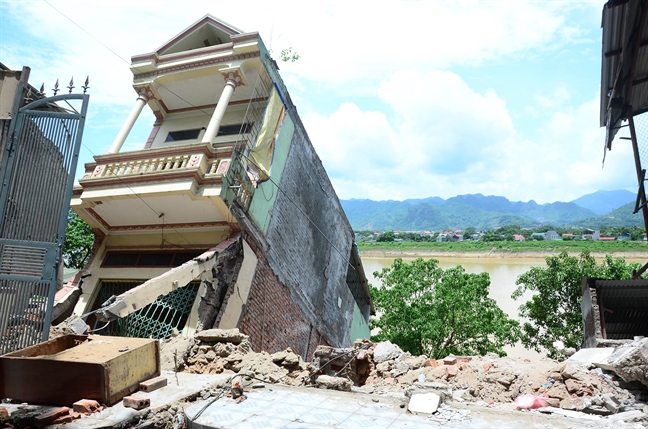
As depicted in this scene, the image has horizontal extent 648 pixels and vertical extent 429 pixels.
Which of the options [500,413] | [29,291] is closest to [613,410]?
[500,413]

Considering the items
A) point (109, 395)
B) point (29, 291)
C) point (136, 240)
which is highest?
point (136, 240)

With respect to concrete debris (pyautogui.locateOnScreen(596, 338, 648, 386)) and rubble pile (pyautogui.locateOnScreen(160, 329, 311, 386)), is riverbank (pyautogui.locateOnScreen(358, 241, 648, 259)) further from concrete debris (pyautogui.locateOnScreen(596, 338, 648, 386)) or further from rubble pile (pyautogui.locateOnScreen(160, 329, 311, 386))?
rubble pile (pyautogui.locateOnScreen(160, 329, 311, 386))

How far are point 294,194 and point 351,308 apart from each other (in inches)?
230

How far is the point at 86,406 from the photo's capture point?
4.17 metres

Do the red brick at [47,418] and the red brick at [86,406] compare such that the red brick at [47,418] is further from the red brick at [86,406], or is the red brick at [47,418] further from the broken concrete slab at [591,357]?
the broken concrete slab at [591,357]

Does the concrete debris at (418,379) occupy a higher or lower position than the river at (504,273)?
higher

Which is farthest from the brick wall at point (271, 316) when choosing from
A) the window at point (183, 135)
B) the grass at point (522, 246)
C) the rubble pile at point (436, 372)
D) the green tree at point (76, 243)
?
the grass at point (522, 246)

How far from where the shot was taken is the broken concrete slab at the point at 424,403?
3916 mm

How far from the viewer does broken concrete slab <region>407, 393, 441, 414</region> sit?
3.92 meters

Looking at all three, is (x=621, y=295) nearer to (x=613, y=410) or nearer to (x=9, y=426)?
(x=613, y=410)

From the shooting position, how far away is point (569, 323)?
46.4 feet

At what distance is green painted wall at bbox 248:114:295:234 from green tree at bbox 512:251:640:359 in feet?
34.0

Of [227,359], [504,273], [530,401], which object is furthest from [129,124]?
[504,273]

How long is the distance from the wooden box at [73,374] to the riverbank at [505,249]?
46492mm
